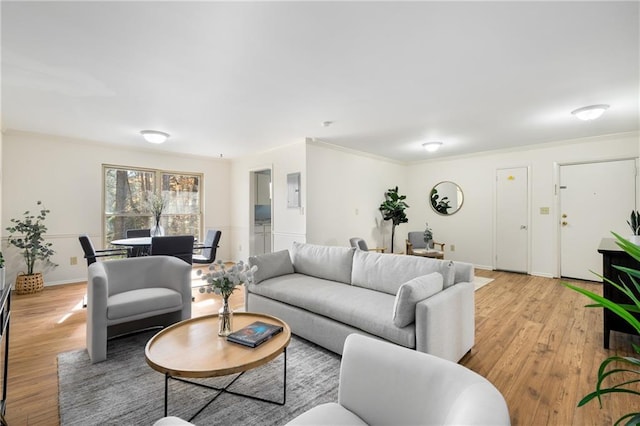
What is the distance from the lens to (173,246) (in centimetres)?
363

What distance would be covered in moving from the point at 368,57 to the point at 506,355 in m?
2.63

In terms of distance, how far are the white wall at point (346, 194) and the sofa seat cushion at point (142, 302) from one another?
2.45 metres

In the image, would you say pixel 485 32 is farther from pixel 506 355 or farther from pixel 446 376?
pixel 506 355

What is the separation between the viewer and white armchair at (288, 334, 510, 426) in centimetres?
89

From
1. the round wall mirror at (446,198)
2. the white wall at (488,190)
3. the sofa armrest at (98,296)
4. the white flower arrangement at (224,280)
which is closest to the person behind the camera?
the white flower arrangement at (224,280)

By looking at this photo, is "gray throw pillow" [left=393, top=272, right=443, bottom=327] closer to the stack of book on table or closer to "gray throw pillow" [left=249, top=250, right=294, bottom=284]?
the stack of book on table

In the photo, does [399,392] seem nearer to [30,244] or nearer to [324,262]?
[324,262]

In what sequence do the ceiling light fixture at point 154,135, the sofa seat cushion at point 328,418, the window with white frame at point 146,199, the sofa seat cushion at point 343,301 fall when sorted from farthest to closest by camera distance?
the window with white frame at point 146,199, the ceiling light fixture at point 154,135, the sofa seat cushion at point 343,301, the sofa seat cushion at point 328,418

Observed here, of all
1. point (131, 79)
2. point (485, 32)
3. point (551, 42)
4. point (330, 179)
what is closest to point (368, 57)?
point (485, 32)

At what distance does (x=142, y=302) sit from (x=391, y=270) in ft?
6.98

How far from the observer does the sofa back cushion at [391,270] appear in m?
2.43

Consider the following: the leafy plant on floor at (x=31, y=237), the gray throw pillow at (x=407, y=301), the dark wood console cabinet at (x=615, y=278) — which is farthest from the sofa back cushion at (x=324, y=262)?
the leafy plant on floor at (x=31, y=237)

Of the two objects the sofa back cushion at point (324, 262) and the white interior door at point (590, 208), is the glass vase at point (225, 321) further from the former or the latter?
the white interior door at point (590, 208)

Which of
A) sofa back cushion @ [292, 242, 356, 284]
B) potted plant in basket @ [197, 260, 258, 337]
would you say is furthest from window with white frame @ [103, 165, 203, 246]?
potted plant in basket @ [197, 260, 258, 337]
